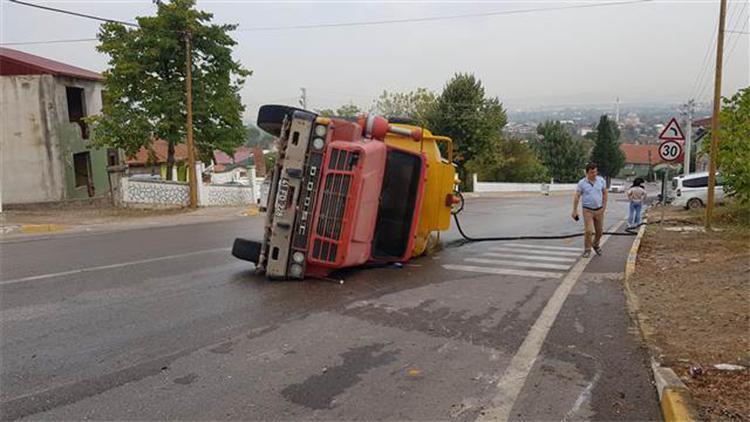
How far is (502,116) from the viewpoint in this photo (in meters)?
50.2

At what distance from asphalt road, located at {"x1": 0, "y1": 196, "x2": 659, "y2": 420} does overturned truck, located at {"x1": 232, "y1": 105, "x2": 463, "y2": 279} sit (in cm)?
40

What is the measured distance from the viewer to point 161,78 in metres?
24.6

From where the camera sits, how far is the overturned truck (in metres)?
7.60

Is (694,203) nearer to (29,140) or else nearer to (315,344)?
(315,344)

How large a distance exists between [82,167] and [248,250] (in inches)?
1004

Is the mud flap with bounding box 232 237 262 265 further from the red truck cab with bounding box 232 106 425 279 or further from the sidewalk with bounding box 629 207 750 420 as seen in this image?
the sidewalk with bounding box 629 207 750 420

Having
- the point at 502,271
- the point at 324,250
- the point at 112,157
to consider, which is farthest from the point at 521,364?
the point at 112,157

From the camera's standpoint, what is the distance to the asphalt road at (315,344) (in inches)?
160

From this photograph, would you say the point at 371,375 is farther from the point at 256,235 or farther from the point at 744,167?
the point at 744,167

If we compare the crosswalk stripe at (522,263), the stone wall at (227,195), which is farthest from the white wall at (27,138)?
the crosswalk stripe at (522,263)

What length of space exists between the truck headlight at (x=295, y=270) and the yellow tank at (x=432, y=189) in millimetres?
2716

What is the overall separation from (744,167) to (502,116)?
3509 centimetres

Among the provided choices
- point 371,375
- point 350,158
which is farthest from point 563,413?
point 350,158

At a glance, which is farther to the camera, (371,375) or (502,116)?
(502,116)
